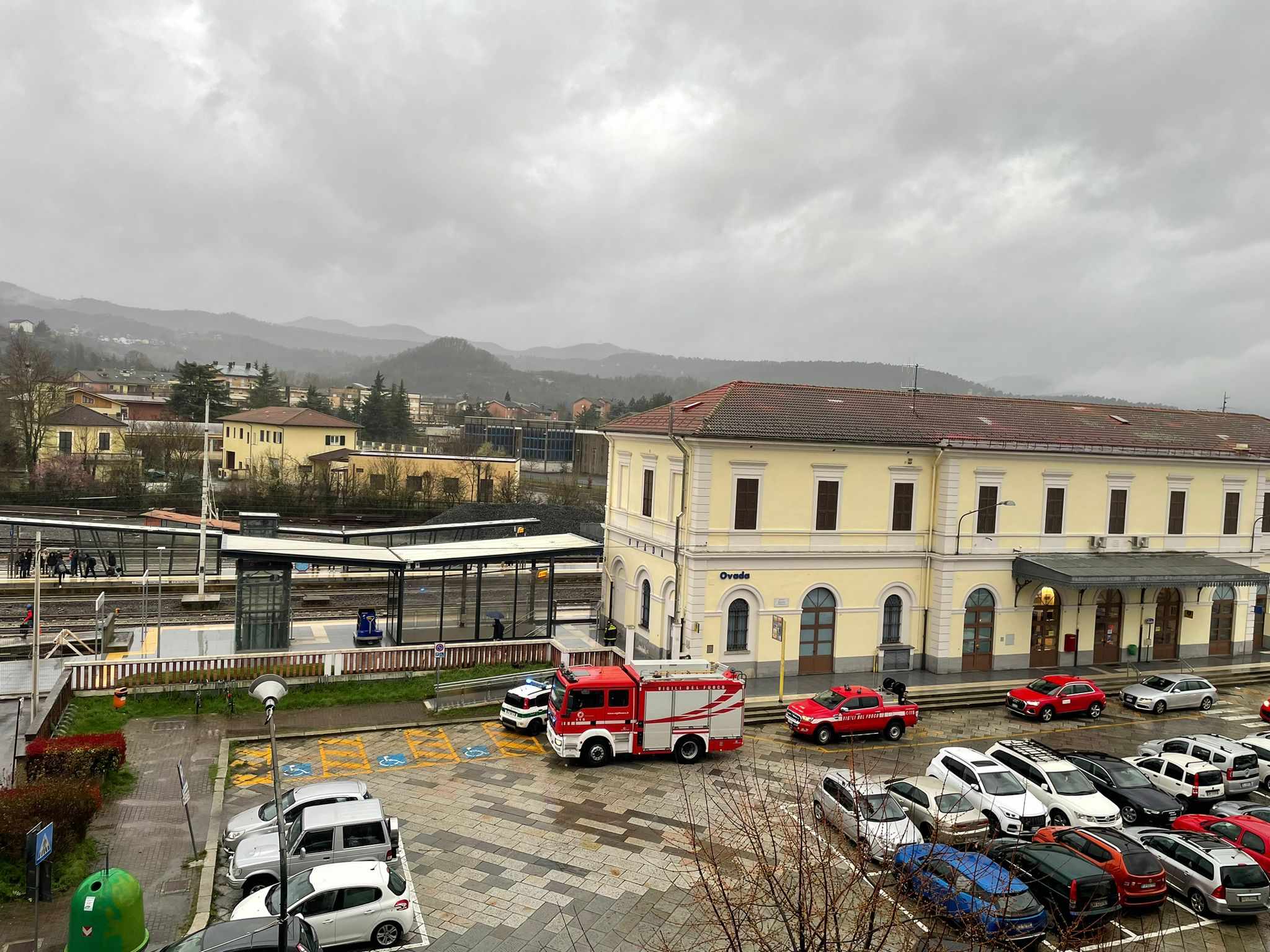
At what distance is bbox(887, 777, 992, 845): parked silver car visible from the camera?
1859 cm

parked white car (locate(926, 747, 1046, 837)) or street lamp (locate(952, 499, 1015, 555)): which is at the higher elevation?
street lamp (locate(952, 499, 1015, 555))

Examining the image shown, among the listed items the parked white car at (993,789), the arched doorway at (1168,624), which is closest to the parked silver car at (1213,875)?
the parked white car at (993,789)

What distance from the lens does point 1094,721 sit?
95.5 feet

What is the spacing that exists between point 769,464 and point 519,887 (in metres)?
18.0

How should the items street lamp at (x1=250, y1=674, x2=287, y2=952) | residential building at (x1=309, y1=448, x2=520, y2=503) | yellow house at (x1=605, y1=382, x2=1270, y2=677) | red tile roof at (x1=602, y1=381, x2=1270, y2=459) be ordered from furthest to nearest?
residential building at (x1=309, y1=448, x2=520, y2=503) < red tile roof at (x1=602, y1=381, x2=1270, y2=459) < yellow house at (x1=605, y1=382, x2=1270, y2=677) < street lamp at (x1=250, y1=674, x2=287, y2=952)

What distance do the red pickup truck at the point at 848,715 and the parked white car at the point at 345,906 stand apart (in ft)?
45.6

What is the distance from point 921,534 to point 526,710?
53.5ft

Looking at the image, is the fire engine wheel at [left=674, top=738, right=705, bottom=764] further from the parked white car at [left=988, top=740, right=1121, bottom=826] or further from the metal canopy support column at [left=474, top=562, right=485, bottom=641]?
the metal canopy support column at [left=474, top=562, right=485, bottom=641]

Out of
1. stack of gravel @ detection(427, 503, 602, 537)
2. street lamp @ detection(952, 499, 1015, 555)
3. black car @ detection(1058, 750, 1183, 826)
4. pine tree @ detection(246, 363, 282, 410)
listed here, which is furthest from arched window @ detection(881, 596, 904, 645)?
pine tree @ detection(246, 363, 282, 410)

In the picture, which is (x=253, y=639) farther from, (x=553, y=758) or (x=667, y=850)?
(x=667, y=850)

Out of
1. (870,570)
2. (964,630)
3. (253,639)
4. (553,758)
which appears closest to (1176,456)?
(964,630)

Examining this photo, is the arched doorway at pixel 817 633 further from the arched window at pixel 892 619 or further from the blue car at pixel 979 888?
the blue car at pixel 979 888

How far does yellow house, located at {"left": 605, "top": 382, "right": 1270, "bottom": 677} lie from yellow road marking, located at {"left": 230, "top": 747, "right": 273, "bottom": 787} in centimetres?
1308

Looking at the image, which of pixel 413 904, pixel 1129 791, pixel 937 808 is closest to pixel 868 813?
pixel 937 808
